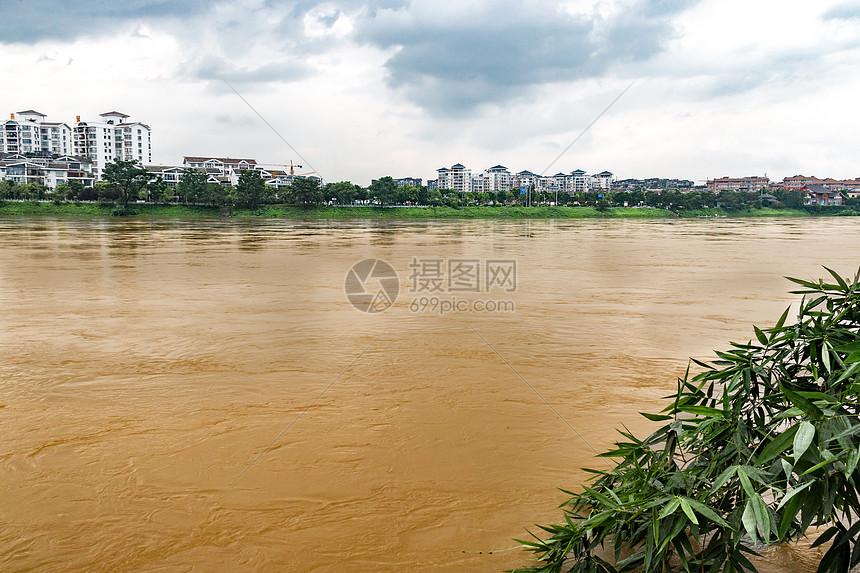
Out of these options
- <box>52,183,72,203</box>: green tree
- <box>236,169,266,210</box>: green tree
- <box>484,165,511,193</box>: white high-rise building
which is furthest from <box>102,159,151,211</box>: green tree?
<box>484,165,511,193</box>: white high-rise building

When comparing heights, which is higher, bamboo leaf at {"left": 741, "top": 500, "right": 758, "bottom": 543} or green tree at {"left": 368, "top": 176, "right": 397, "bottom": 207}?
green tree at {"left": 368, "top": 176, "right": 397, "bottom": 207}

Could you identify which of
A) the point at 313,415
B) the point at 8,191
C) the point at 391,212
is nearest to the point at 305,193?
the point at 391,212

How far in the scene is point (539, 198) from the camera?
88.8m

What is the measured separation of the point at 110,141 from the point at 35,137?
16.4 m

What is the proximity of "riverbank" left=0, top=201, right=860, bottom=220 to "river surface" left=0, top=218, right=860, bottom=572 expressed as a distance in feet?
164

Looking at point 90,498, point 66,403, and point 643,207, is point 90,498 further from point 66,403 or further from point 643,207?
point 643,207

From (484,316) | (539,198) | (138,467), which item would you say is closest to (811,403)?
(138,467)

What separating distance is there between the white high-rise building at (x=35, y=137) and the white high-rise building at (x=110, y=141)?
10.1ft

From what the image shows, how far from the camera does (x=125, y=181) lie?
61.4m

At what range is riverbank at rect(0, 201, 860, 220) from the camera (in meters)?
58.1

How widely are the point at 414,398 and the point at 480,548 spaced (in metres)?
2.70

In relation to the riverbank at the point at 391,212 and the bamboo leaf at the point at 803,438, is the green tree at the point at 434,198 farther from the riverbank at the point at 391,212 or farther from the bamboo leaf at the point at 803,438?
the bamboo leaf at the point at 803,438

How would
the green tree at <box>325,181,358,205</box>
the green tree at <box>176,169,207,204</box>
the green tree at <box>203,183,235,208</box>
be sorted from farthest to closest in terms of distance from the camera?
1. the green tree at <box>325,181,358,205</box>
2. the green tree at <box>176,169,207,204</box>
3. the green tree at <box>203,183,235,208</box>

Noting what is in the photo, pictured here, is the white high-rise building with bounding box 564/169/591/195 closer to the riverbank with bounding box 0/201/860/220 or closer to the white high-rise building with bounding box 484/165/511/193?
the white high-rise building with bounding box 484/165/511/193
